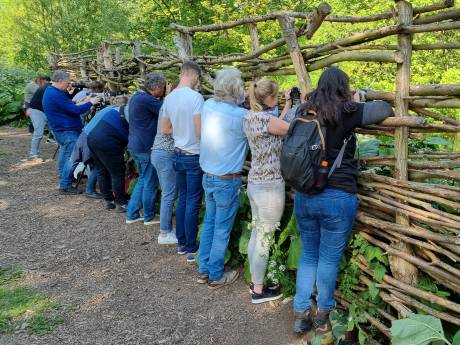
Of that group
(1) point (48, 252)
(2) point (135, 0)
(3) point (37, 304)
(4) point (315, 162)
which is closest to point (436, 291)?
(4) point (315, 162)

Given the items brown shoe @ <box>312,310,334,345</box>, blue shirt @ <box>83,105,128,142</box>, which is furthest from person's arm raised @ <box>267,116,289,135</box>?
blue shirt @ <box>83,105,128,142</box>

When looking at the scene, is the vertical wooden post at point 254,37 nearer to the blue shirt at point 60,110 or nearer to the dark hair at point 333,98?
the dark hair at point 333,98

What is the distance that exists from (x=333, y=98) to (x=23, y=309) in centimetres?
303

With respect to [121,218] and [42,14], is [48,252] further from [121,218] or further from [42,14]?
[42,14]

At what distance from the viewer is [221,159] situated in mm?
3664

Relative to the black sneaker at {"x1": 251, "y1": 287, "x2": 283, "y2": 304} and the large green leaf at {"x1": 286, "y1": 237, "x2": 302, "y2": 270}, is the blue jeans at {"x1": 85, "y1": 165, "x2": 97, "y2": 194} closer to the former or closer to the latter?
the black sneaker at {"x1": 251, "y1": 287, "x2": 283, "y2": 304}

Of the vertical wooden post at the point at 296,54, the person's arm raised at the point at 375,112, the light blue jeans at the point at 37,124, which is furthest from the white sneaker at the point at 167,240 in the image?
→ the light blue jeans at the point at 37,124

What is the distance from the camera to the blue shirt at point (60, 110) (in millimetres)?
6637

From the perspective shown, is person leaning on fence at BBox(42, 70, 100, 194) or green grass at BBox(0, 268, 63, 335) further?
person leaning on fence at BBox(42, 70, 100, 194)

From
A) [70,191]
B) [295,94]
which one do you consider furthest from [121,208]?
[295,94]

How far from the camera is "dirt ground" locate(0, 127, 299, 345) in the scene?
3385 mm

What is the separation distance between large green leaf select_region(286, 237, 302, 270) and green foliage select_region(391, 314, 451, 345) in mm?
1156

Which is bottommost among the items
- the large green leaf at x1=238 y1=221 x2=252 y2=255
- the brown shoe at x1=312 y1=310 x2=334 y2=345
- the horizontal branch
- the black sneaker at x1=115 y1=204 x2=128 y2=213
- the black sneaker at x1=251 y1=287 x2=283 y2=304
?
the black sneaker at x1=115 y1=204 x2=128 y2=213

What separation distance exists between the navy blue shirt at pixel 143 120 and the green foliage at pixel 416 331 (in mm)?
3354
